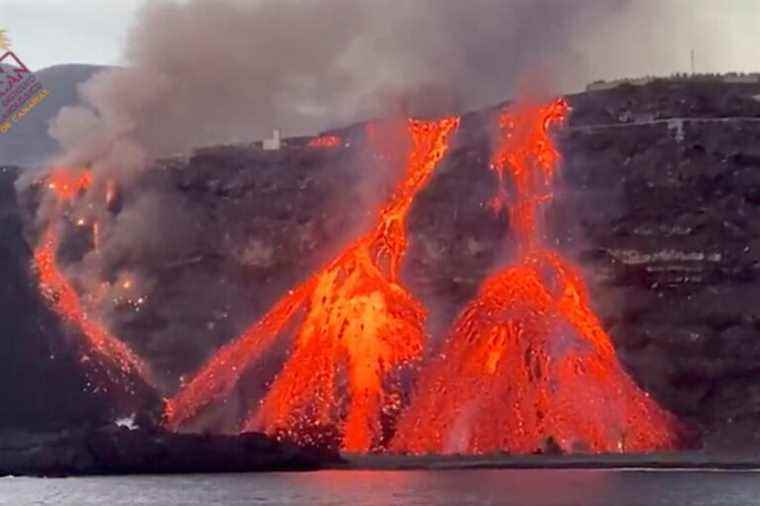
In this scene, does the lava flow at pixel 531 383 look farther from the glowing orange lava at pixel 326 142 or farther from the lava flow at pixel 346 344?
the glowing orange lava at pixel 326 142

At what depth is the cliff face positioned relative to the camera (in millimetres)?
166000

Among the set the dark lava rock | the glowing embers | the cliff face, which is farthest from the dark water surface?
the cliff face

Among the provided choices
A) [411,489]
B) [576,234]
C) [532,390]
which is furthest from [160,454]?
[576,234]

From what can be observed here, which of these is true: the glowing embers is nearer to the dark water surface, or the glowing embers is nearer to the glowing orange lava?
the dark water surface

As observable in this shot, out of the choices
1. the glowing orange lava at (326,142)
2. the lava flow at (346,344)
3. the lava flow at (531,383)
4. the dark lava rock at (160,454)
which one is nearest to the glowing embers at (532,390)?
the lava flow at (531,383)

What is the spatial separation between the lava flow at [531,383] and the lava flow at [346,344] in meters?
4.05

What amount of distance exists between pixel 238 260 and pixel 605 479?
49.7m

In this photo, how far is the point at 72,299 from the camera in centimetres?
18600

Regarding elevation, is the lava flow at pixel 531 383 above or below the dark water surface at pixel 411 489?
above

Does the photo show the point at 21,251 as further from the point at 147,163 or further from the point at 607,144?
the point at 607,144

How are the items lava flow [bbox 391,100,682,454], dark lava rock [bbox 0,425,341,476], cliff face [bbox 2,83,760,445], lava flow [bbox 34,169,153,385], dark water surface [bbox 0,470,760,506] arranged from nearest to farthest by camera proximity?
1. dark water surface [bbox 0,470,760,506]
2. lava flow [bbox 391,100,682,454]
3. dark lava rock [bbox 0,425,341,476]
4. cliff face [bbox 2,83,760,445]
5. lava flow [bbox 34,169,153,385]

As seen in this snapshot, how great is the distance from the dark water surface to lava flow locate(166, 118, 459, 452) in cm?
553

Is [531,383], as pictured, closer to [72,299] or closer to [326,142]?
[326,142]

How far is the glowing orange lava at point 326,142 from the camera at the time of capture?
7219 inches
